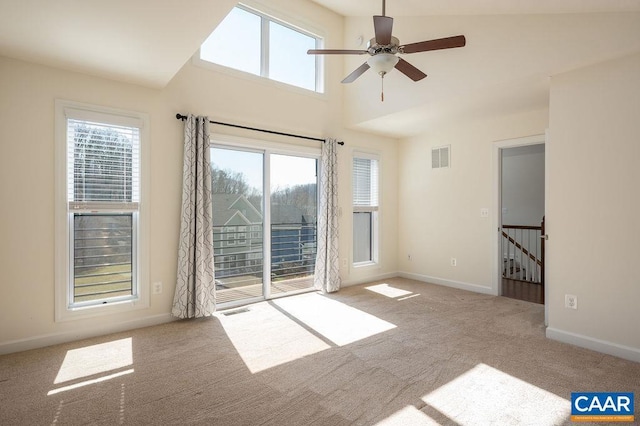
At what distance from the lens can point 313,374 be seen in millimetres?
2580

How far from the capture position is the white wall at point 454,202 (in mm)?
4941

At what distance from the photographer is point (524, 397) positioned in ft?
7.43

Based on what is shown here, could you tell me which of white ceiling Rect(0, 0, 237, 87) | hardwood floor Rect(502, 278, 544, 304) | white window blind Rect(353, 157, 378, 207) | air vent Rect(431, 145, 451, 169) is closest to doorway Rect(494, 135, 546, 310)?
hardwood floor Rect(502, 278, 544, 304)

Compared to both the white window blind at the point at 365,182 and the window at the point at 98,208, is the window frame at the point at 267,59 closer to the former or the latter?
the window at the point at 98,208

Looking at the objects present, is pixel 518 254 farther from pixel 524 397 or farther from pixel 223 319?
pixel 223 319

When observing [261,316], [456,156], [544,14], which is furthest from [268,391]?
[456,156]

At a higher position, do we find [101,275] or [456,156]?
[456,156]

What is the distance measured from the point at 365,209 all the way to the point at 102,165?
3895mm

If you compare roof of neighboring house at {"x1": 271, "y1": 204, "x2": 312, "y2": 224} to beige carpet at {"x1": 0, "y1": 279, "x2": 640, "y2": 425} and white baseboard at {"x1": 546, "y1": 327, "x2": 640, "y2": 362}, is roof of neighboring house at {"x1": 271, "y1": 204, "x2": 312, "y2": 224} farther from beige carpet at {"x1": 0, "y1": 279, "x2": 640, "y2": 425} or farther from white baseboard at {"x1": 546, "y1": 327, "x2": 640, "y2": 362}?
white baseboard at {"x1": 546, "y1": 327, "x2": 640, "y2": 362}

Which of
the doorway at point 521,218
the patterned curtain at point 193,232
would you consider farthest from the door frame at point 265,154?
the doorway at point 521,218

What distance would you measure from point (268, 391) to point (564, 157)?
339 cm

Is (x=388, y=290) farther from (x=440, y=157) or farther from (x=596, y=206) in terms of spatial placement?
(x=596, y=206)

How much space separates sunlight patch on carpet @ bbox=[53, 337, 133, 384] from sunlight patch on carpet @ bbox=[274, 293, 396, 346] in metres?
1.76

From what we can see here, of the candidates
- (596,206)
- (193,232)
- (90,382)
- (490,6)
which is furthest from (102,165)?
Result: (596,206)
